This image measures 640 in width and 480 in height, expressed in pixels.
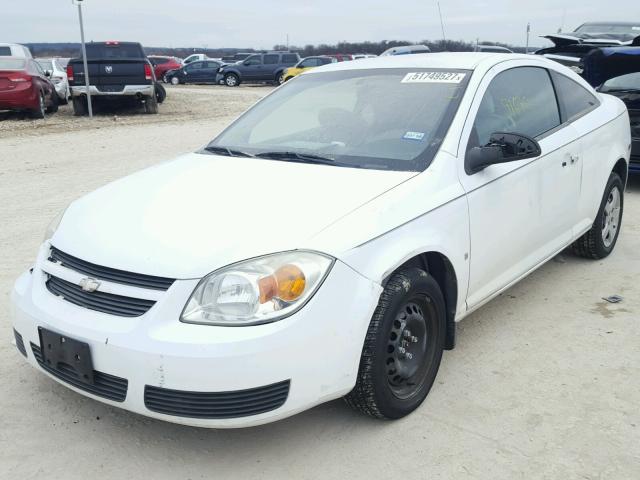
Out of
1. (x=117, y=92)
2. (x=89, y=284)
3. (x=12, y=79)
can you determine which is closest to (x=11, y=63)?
(x=12, y=79)

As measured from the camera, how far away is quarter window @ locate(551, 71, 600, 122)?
4527 mm

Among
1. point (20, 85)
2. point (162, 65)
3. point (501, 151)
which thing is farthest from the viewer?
point (162, 65)

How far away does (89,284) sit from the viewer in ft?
8.97

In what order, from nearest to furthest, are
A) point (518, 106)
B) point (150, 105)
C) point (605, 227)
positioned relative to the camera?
point (518, 106)
point (605, 227)
point (150, 105)

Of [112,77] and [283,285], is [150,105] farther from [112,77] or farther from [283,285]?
[283,285]

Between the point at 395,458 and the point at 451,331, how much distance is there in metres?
0.77

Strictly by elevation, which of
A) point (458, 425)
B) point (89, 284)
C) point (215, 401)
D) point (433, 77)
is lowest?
point (458, 425)

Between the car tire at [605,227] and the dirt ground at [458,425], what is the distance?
0.55 meters

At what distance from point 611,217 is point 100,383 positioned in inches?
161

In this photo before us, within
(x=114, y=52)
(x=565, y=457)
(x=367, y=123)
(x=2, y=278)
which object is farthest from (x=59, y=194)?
(x=114, y=52)

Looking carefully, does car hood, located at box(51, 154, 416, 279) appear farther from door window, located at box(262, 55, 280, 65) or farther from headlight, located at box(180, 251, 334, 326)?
door window, located at box(262, 55, 280, 65)

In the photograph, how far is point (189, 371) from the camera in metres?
2.48

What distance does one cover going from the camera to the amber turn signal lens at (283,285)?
102 inches

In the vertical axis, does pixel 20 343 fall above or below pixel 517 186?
below
